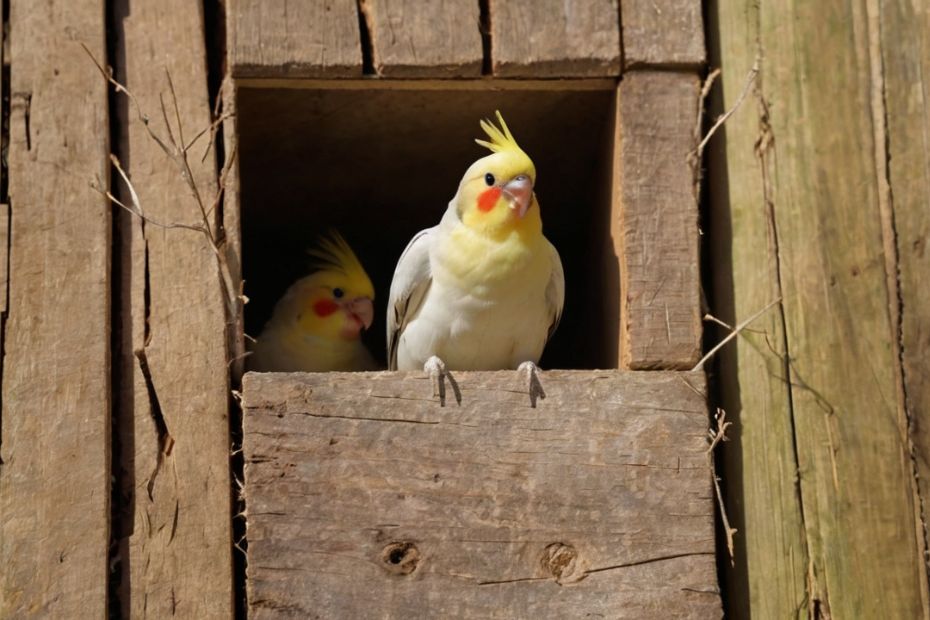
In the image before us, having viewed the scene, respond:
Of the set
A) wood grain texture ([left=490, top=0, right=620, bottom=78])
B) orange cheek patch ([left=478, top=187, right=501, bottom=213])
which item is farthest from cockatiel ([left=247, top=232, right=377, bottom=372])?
wood grain texture ([left=490, top=0, right=620, bottom=78])

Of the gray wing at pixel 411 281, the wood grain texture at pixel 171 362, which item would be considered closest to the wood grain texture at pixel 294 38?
the wood grain texture at pixel 171 362

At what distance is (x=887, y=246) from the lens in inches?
138

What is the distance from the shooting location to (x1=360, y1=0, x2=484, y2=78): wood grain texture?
11.7 feet

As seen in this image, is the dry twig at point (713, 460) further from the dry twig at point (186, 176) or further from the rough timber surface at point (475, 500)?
the dry twig at point (186, 176)

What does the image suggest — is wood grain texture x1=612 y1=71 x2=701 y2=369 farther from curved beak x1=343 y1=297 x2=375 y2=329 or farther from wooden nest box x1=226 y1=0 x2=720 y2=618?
curved beak x1=343 y1=297 x2=375 y2=329

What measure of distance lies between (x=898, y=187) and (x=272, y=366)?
2.26 m

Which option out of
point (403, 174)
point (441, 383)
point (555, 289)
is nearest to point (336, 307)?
point (403, 174)

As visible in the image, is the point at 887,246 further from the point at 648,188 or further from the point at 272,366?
the point at 272,366

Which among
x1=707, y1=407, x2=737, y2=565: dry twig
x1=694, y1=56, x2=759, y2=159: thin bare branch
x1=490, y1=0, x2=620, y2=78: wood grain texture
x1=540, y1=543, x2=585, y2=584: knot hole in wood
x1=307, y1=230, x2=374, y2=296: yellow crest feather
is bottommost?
x1=540, y1=543, x2=585, y2=584: knot hole in wood

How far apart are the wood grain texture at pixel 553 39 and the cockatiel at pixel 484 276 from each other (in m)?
0.18

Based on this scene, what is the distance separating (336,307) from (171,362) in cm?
133

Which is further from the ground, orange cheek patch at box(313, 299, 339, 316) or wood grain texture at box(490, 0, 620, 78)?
wood grain texture at box(490, 0, 620, 78)

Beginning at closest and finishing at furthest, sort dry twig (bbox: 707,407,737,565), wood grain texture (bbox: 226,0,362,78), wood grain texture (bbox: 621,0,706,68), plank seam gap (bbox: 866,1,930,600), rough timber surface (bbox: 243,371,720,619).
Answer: rough timber surface (bbox: 243,371,720,619)
dry twig (bbox: 707,407,737,565)
plank seam gap (bbox: 866,1,930,600)
wood grain texture (bbox: 226,0,362,78)
wood grain texture (bbox: 621,0,706,68)

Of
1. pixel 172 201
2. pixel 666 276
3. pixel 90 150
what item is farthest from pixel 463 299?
pixel 90 150
